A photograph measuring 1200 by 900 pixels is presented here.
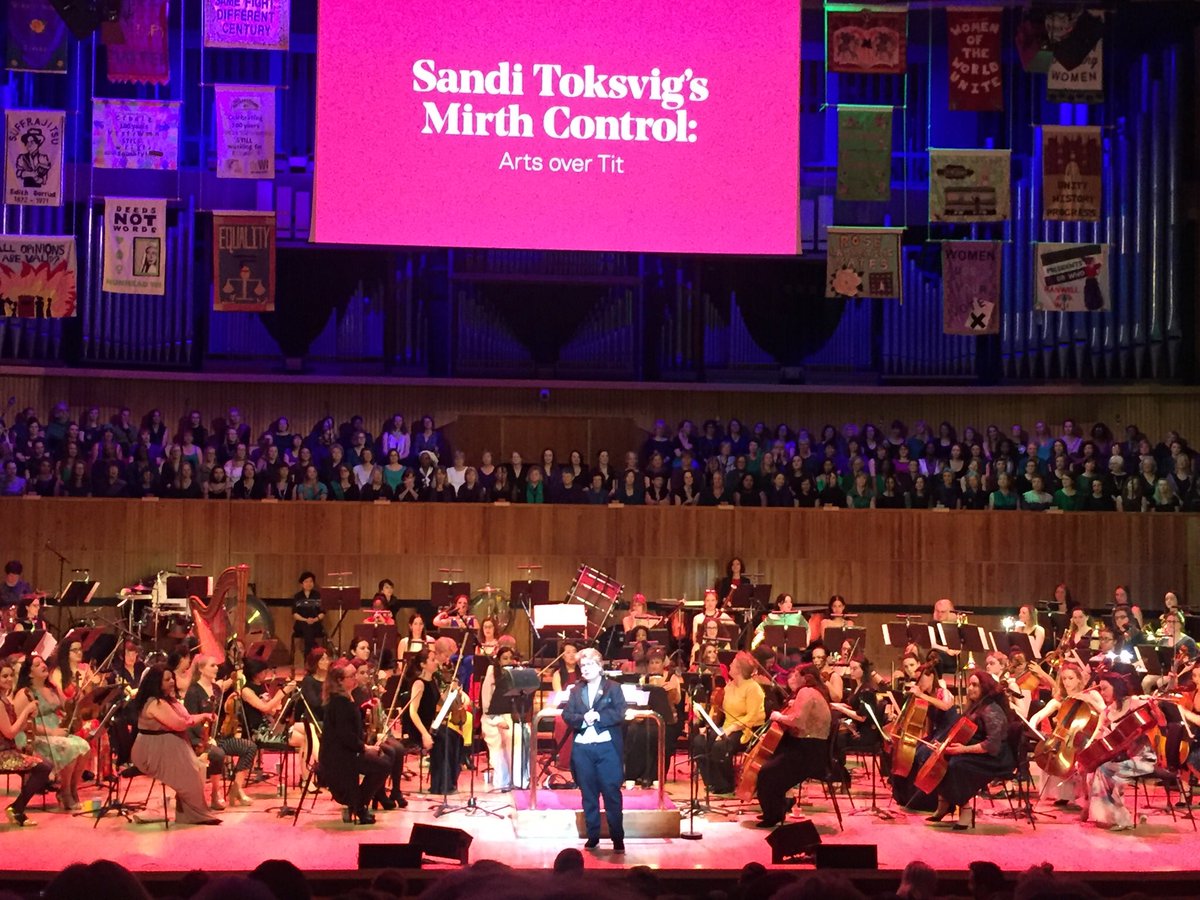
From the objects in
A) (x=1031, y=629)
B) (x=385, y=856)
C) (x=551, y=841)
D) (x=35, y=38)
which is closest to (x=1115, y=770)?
(x=551, y=841)

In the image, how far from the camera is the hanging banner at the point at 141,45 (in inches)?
734

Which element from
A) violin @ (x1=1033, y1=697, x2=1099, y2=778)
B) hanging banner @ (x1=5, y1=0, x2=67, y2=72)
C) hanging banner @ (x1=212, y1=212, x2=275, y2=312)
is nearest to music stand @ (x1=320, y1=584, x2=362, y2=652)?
hanging banner @ (x1=212, y1=212, x2=275, y2=312)

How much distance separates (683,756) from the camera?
14758 millimetres

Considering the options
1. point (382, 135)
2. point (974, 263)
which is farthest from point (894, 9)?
point (382, 135)

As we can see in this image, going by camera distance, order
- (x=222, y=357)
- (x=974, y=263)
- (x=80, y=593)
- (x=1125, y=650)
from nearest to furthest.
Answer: (x=1125, y=650)
(x=80, y=593)
(x=974, y=263)
(x=222, y=357)

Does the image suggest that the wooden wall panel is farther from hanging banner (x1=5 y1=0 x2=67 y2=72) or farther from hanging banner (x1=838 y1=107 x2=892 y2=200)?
hanging banner (x1=5 y1=0 x2=67 y2=72)

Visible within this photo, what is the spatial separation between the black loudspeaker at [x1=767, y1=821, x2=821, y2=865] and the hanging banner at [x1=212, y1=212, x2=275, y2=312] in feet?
42.7

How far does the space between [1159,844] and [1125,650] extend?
376 centimetres

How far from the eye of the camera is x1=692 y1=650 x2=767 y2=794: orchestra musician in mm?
12633

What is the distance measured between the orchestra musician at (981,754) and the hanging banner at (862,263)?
29.4 feet

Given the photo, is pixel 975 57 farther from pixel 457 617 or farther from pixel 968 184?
pixel 457 617

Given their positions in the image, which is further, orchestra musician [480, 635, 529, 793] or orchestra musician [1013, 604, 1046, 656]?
orchestra musician [1013, 604, 1046, 656]

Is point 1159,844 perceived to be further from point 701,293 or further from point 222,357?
point 222,357

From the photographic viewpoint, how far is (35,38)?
1819 centimetres
